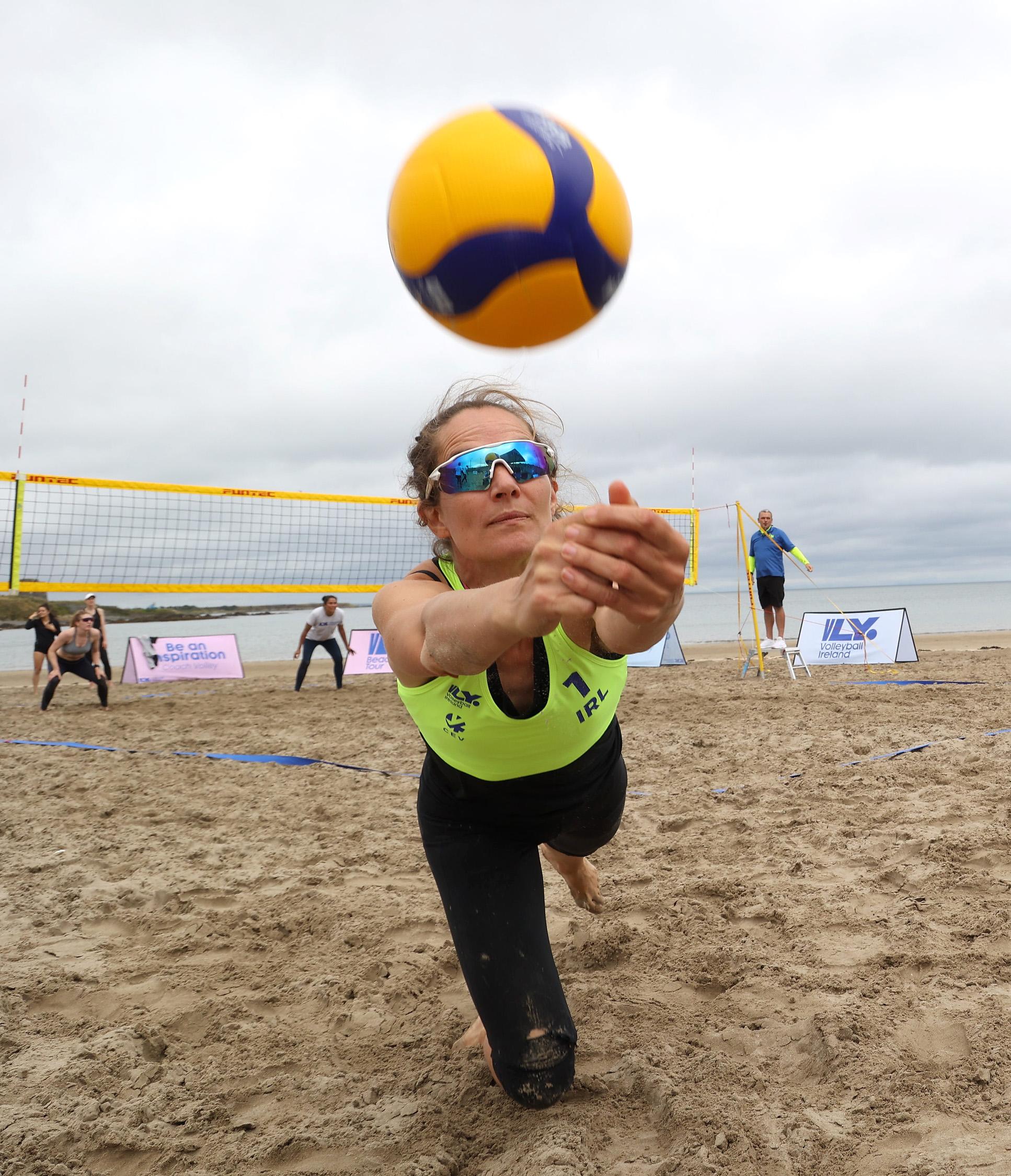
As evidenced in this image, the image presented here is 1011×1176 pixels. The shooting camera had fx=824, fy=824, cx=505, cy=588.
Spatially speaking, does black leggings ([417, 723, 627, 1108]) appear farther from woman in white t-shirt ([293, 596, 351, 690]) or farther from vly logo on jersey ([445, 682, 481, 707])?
woman in white t-shirt ([293, 596, 351, 690])

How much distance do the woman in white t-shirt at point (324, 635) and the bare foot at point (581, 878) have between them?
8.43 m

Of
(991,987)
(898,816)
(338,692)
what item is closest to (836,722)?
(898,816)

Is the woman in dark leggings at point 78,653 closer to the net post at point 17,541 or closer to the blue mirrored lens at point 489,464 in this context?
the net post at point 17,541

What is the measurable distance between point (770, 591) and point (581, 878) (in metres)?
8.31

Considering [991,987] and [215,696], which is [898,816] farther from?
[215,696]

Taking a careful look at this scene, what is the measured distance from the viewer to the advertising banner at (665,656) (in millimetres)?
11898

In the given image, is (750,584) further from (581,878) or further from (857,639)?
(581,878)

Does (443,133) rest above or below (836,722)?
above

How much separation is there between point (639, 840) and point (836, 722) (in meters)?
3.00

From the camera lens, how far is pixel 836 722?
6.06m

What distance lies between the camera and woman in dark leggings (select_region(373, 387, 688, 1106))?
1813 mm

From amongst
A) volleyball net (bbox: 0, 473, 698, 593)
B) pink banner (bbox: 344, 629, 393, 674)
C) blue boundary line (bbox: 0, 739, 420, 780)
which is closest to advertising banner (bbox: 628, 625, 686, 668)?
volleyball net (bbox: 0, 473, 698, 593)

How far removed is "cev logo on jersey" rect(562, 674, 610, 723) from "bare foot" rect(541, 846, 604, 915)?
793mm

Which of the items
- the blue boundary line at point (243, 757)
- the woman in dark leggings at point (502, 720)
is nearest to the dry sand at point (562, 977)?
the woman in dark leggings at point (502, 720)
